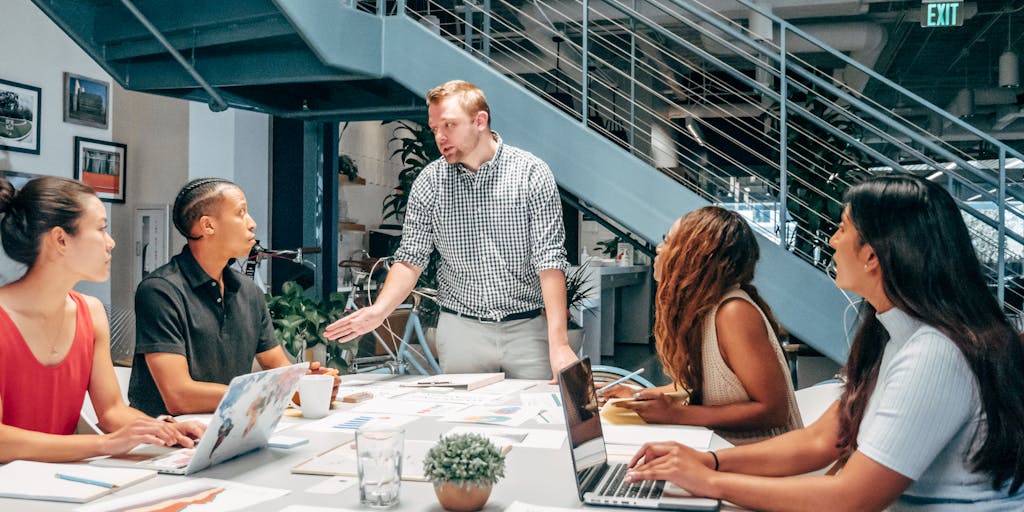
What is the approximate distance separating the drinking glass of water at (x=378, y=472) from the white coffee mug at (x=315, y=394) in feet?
2.13

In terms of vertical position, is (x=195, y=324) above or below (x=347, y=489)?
above

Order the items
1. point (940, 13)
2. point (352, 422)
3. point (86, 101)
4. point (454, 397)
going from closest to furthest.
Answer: point (352, 422) < point (454, 397) < point (86, 101) < point (940, 13)

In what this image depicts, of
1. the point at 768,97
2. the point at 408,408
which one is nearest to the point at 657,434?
the point at 408,408

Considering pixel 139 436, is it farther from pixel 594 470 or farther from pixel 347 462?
pixel 594 470

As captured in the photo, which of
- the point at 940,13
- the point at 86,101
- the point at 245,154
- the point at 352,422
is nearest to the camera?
the point at 352,422

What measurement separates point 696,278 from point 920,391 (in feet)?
2.58

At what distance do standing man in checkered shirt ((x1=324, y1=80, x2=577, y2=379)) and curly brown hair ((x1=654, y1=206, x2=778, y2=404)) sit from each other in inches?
25.1

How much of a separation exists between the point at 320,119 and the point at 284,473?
3.79 meters

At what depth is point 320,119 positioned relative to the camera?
4914 mm

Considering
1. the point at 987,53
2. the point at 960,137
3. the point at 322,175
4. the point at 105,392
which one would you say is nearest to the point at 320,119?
the point at 322,175

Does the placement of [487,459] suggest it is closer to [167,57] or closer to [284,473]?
[284,473]

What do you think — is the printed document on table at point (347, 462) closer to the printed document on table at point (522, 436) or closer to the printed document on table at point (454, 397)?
the printed document on table at point (522, 436)

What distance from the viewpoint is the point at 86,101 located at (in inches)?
215

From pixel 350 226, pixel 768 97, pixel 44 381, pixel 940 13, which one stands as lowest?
pixel 44 381
